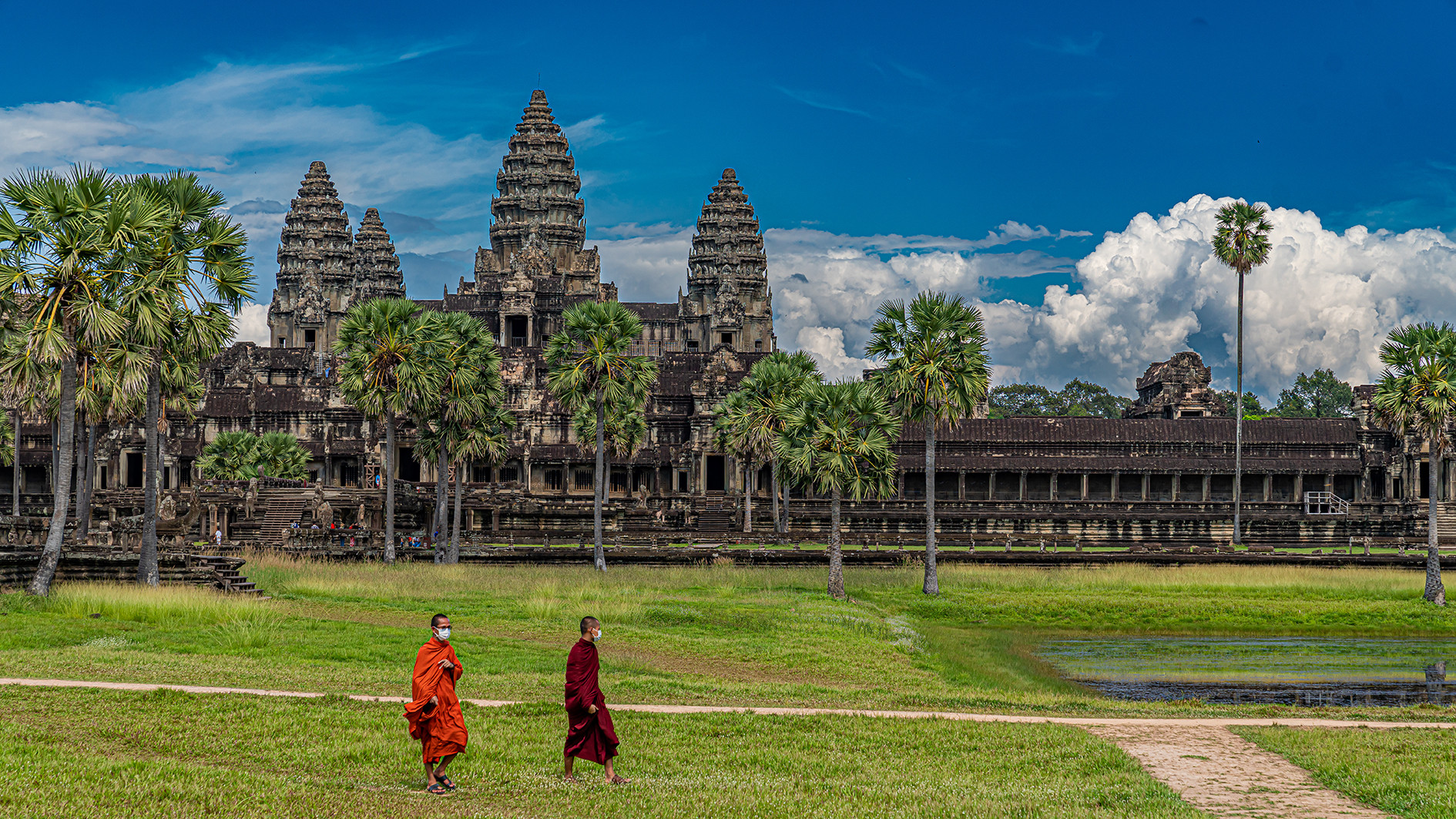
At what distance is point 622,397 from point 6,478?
45.7 metres

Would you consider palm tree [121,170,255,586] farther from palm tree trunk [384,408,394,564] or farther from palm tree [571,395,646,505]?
palm tree [571,395,646,505]

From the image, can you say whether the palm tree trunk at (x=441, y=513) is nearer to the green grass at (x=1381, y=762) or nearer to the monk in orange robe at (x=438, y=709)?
the monk in orange robe at (x=438, y=709)

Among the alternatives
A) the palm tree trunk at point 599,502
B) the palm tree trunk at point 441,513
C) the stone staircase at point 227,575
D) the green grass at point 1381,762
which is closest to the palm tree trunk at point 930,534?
the palm tree trunk at point 599,502

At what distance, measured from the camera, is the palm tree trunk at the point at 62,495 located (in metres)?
27.2

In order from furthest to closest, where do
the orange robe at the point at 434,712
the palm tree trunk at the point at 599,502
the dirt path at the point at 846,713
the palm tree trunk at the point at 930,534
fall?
the palm tree trunk at the point at 599,502, the palm tree trunk at the point at 930,534, the dirt path at the point at 846,713, the orange robe at the point at 434,712

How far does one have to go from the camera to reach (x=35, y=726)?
44.2 feet

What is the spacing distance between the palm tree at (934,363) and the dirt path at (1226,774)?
22542 millimetres

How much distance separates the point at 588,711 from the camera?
12.0m

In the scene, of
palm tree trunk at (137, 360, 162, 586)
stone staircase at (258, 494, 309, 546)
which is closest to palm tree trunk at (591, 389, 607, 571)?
stone staircase at (258, 494, 309, 546)

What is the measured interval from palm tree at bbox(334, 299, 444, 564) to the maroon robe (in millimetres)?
36418

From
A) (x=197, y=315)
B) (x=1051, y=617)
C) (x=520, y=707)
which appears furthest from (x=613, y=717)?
(x=1051, y=617)

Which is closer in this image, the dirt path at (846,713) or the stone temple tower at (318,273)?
the dirt path at (846,713)

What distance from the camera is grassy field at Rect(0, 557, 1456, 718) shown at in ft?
62.0

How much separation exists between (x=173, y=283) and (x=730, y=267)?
273 ft
